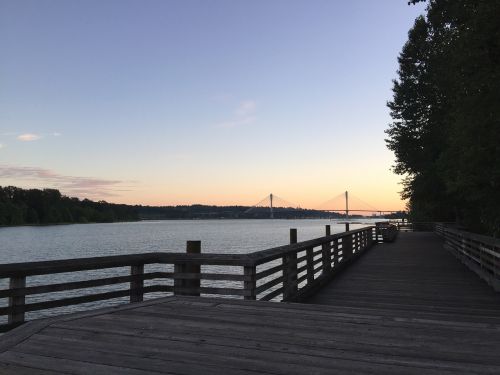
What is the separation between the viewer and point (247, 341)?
461cm

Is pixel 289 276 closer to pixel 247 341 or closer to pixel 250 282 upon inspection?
pixel 250 282

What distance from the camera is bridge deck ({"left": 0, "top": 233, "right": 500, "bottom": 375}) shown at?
12.5ft

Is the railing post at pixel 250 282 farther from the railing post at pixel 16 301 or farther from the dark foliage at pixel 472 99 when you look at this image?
the dark foliage at pixel 472 99

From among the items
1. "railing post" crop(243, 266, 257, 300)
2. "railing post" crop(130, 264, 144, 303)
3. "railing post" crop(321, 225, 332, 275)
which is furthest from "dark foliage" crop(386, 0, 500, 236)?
"railing post" crop(130, 264, 144, 303)

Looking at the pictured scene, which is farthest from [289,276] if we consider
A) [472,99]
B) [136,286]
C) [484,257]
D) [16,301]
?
[472,99]

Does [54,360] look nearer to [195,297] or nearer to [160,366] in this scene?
[160,366]

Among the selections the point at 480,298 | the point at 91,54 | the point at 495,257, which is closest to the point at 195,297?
the point at 480,298

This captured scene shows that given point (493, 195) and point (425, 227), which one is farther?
point (425, 227)

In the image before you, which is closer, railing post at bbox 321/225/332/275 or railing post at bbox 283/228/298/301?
railing post at bbox 283/228/298/301

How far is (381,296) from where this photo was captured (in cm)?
1068

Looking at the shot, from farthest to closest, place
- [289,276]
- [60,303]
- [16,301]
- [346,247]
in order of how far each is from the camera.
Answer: [346,247] → [289,276] → [60,303] → [16,301]

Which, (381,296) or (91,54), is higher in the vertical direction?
(91,54)

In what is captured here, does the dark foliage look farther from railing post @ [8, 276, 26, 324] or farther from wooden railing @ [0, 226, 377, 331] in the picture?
railing post @ [8, 276, 26, 324]

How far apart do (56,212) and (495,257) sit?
19752cm
